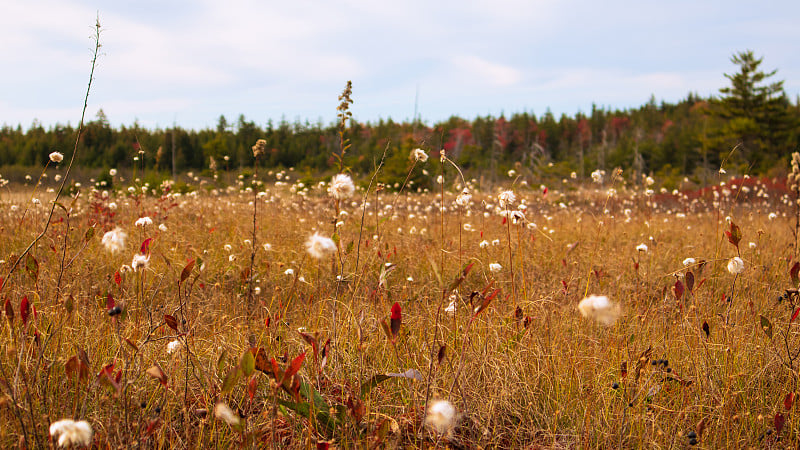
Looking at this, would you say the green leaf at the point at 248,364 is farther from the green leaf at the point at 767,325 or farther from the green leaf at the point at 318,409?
the green leaf at the point at 767,325

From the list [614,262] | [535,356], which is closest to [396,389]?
[535,356]

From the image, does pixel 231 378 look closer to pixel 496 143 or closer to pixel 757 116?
pixel 757 116

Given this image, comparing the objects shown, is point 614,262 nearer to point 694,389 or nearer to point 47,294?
point 694,389

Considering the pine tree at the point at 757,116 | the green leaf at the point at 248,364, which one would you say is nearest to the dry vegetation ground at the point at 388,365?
the green leaf at the point at 248,364

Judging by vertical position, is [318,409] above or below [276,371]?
below

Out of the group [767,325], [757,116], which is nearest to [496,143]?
[757,116]

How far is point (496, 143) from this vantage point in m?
47.1

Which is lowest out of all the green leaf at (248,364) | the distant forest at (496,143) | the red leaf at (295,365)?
the red leaf at (295,365)

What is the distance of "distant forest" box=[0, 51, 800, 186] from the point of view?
19.0 feet

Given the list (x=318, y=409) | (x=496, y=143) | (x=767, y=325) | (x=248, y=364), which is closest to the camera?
(x=248, y=364)

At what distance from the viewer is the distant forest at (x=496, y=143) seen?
5.79 metres

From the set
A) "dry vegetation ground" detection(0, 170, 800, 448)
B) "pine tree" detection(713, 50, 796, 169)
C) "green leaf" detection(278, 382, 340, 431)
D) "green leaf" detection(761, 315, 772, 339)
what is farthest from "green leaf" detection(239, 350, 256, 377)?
"pine tree" detection(713, 50, 796, 169)

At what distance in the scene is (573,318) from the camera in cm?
250

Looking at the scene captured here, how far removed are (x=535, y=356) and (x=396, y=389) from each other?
0.64 meters
